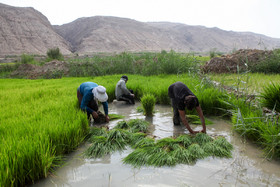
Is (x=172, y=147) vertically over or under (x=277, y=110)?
under

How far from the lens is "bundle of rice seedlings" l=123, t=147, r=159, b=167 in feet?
9.06

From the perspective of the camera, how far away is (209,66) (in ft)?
37.7

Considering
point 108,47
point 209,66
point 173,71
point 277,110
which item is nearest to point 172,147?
point 277,110

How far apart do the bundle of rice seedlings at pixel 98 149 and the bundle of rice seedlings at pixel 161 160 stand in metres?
0.77

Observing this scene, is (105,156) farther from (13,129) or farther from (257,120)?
(257,120)

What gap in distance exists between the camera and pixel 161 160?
277cm

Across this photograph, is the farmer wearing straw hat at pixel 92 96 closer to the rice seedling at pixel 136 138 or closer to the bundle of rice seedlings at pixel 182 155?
the rice seedling at pixel 136 138

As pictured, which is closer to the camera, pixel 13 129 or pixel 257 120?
Result: pixel 13 129

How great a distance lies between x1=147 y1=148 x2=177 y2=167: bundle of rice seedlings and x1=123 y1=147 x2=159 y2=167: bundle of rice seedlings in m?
0.06

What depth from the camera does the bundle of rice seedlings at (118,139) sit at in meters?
3.30

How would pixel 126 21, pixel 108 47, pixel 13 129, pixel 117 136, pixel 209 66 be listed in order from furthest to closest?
pixel 126 21 < pixel 108 47 < pixel 209 66 < pixel 117 136 < pixel 13 129

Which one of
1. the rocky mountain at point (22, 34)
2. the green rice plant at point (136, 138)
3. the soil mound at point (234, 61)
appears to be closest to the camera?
the green rice plant at point (136, 138)

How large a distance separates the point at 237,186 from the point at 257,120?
148 centimetres


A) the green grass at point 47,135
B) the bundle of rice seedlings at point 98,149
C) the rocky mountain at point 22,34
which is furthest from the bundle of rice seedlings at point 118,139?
the rocky mountain at point 22,34
